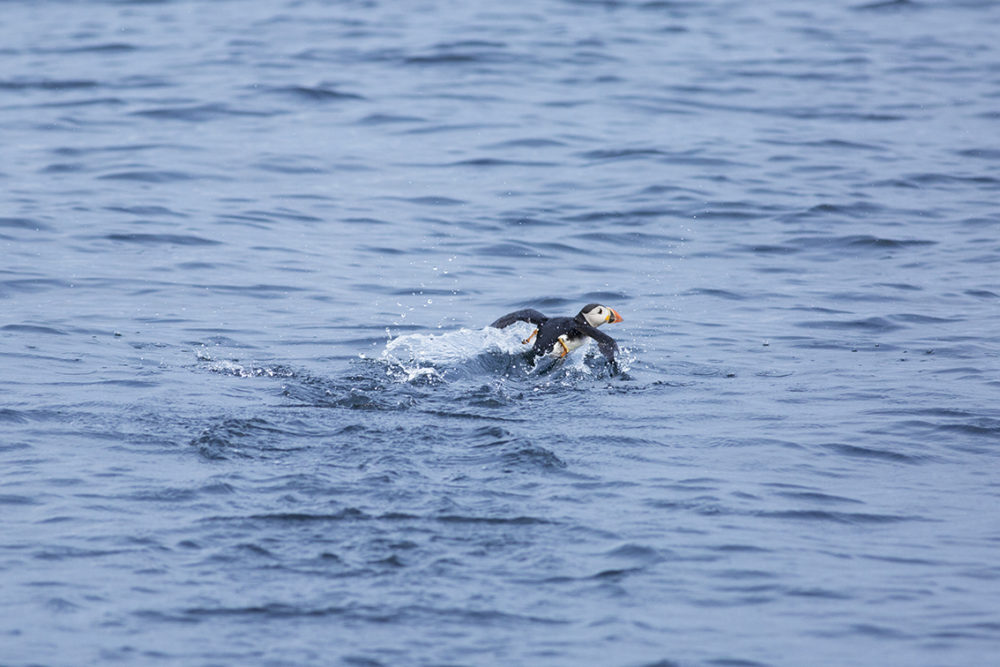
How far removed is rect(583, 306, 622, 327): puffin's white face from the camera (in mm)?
9102

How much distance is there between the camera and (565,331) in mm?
8797

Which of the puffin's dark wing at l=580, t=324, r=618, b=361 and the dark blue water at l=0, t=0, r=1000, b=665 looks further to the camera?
the puffin's dark wing at l=580, t=324, r=618, b=361

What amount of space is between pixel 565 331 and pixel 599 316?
0.44 m

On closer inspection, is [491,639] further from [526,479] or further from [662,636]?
[526,479]

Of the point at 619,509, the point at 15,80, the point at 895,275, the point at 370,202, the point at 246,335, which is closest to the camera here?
the point at 619,509

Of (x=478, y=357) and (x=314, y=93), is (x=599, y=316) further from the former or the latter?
(x=314, y=93)

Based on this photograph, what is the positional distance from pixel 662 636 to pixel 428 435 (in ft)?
7.26

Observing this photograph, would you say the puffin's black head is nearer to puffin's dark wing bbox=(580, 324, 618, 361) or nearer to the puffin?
the puffin

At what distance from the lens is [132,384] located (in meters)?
7.80

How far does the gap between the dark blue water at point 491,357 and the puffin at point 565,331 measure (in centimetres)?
14

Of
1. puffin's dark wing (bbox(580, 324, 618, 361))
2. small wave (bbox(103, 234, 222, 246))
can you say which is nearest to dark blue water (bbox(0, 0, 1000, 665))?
small wave (bbox(103, 234, 222, 246))

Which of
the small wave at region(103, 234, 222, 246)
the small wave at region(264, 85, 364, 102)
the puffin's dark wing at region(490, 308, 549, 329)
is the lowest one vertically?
the puffin's dark wing at region(490, 308, 549, 329)

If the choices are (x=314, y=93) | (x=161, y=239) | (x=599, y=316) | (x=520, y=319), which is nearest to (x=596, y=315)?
(x=599, y=316)

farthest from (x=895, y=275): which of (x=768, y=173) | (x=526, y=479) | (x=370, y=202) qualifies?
(x=526, y=479)
